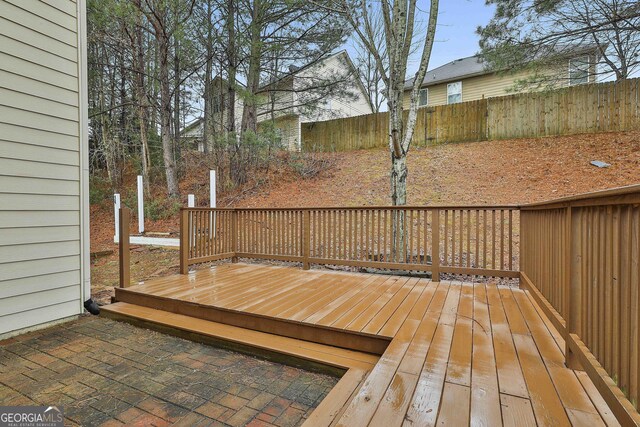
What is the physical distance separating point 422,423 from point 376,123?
11688 mm

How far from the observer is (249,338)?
254 cm

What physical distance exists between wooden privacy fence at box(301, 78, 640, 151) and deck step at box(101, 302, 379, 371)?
944cm

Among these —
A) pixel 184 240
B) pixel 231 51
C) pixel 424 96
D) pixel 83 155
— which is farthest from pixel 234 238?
pixel 424 96

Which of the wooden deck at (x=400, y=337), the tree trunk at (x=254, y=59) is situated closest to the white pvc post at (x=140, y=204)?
the tree trunk at (x=254, y=59)

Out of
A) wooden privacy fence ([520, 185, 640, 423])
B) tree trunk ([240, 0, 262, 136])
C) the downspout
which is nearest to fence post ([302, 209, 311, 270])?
the downspout

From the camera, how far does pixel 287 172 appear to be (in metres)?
10.6

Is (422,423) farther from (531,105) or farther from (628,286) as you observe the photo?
(531,105)

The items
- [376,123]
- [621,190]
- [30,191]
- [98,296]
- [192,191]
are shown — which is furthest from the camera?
[376,123]

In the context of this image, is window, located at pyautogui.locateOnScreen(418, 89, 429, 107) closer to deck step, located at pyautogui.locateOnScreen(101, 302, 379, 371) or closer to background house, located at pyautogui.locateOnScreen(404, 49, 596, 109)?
background house, located at pyautogui.locateOnScreen(404, 49, 596, 109)

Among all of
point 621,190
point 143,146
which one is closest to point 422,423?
point 621,190

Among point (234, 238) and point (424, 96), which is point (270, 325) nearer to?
point (234, 238)

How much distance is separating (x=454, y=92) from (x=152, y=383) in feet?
50.8

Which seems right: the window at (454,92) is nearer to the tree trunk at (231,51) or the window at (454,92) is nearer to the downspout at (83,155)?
the tree trunk at (231,51)

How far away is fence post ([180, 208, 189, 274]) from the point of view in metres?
4.19
